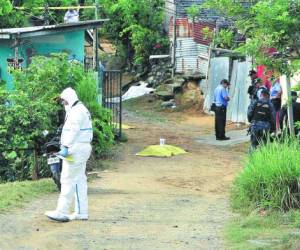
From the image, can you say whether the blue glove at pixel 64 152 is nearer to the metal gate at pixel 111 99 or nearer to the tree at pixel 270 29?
the tree at pixel 270 29

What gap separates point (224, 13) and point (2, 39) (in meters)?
11.5

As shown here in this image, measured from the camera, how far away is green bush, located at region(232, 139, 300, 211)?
31.3ft

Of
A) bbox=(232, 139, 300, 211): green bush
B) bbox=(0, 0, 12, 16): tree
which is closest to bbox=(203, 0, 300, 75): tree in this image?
bbox=(232, 139, 300, 211): green bush

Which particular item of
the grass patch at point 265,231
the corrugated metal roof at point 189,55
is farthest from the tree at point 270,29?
the corrugated metal roof at point 189,55

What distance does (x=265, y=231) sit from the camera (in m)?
8.45

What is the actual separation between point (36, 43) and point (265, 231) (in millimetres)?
11168

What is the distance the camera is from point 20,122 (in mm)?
13227

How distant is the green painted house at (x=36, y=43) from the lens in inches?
679

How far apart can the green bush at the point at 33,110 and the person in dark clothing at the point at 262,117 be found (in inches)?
129

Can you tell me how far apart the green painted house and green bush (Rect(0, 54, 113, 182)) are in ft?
9.17

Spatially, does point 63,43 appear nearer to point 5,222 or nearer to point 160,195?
point 160,195

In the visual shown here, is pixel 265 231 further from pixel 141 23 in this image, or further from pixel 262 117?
pixel 141 23

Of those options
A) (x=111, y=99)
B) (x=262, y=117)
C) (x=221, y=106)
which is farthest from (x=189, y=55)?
(x=262, y=117)

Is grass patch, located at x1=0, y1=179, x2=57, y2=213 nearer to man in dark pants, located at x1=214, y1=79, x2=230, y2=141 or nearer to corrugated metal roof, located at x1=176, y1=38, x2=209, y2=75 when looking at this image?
man in dark pants, located at x1=214, y1=79, x2=230, y2=141
